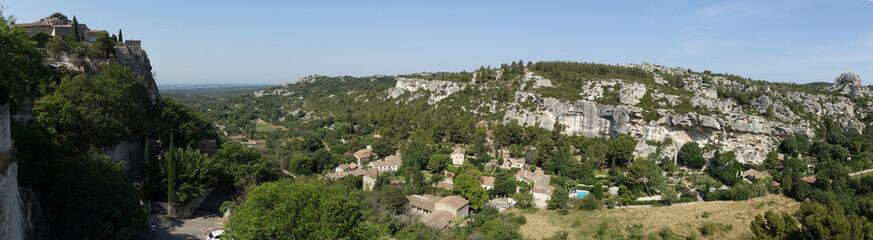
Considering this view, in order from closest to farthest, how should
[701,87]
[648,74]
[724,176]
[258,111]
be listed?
[724,176]
[701,87]
[648,74]
[258,111]

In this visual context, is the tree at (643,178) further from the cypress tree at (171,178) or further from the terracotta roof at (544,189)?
the cypress tree at (171,178)

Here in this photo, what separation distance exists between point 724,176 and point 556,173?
1695cm

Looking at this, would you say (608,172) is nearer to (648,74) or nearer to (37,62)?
(648,74)

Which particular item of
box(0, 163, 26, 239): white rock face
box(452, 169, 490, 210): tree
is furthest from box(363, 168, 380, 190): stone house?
box(0, 163, 26, 239): white rock face

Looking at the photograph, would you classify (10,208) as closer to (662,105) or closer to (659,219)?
(659,219)

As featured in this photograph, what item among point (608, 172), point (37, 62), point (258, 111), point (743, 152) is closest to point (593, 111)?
point (608, 172)

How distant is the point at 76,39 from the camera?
90.9ft

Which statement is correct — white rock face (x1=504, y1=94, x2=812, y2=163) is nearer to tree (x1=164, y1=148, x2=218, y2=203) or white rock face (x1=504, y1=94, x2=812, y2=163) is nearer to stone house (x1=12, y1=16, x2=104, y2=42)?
tree (x1=164, y1=148, x2=218, y2=203)

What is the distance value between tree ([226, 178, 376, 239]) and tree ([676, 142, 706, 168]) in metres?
46.1

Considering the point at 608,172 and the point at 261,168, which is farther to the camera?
the point at 608,172

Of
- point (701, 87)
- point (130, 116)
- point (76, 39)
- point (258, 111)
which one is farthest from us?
point (258, 111)

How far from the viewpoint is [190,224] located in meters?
20.6

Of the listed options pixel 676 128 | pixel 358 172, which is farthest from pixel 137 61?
pixel 676 128

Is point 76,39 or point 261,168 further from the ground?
point 76,39
